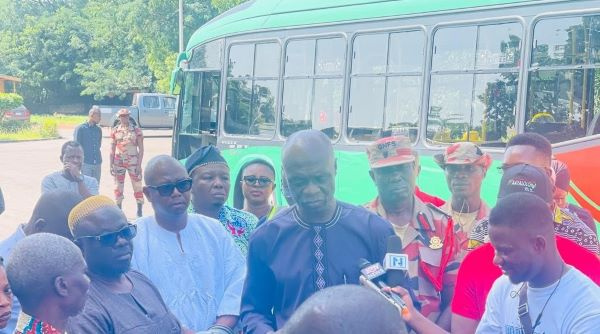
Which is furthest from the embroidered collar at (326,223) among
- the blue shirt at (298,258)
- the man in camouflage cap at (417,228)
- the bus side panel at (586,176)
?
the bus side panel at (586,176)

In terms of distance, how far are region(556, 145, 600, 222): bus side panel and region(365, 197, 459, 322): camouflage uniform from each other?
2.89 m

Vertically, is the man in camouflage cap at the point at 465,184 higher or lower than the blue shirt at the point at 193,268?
higher

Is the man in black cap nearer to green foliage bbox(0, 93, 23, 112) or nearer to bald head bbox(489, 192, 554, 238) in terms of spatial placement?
bald head bbox(489, 192, 554, 238)

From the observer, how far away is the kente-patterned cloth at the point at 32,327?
111 inches

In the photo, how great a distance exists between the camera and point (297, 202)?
3184 mm

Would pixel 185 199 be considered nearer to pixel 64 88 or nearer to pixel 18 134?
pixel 18 134

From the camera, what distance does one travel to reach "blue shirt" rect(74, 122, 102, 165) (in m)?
12.1

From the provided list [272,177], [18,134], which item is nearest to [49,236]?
[272,177]

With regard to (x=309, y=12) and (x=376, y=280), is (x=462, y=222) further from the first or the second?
(x=309, y=12)

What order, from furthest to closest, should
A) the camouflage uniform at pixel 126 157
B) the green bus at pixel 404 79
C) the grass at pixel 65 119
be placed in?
the grass at pixel 65 119
the camouflage uniform at pixel 126 157
the green bus at pixel 404 79

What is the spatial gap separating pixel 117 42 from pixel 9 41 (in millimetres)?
8877

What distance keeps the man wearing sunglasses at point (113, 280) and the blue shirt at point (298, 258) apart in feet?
1.32

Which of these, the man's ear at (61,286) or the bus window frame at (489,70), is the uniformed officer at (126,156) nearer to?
the bus window frame at (489,70)

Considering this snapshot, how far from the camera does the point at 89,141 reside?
12.2 m
